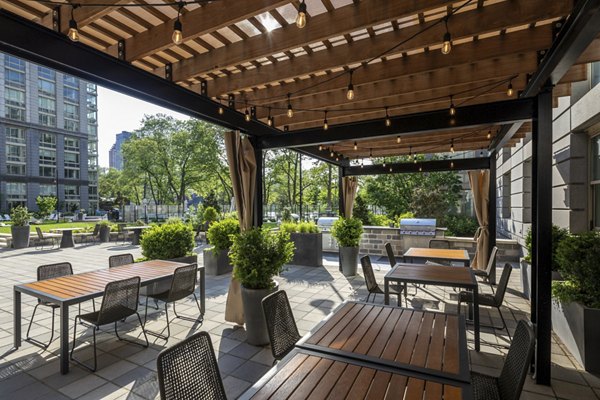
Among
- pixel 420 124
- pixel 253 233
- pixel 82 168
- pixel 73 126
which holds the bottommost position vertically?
pixel 253 233

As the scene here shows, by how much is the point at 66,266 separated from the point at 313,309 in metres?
3.40

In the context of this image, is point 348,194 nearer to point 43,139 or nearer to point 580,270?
point 580,270

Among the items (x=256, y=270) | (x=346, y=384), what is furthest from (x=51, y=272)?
(x=346, y=384)

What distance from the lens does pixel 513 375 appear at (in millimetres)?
1751

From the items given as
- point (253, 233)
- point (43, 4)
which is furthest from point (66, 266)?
point (43, 4)

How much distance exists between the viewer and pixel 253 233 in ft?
12.5

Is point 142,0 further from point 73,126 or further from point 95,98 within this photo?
point 95,98

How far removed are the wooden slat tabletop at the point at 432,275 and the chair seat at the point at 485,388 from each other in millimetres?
1516

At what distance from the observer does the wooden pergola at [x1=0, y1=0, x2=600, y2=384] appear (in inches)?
87.6

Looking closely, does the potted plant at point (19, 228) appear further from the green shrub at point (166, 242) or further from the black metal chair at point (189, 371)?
the black metal chair at point (189, 371)

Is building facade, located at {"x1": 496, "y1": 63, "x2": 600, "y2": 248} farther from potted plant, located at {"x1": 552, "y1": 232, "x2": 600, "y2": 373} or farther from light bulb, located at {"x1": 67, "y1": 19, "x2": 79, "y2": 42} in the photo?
light bulb, located at {"x1": 67, "y1": 19, "x2": 79, "y2": 42}

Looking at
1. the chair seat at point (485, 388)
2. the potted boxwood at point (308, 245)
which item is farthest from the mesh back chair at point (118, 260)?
the chair seat at point (485, 388)

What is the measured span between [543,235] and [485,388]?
1.69 metres

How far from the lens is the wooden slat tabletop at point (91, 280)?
315 cm
